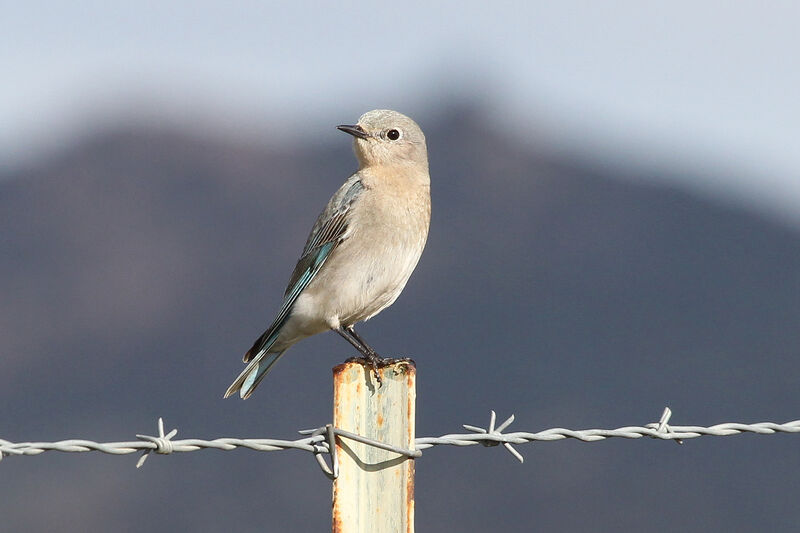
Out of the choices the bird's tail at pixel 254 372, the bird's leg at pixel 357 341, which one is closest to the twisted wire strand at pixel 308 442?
the bird's leg at pixel 357 341

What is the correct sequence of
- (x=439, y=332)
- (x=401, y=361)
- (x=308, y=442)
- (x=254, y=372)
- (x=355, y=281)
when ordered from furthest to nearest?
(x=439, y=332) → (x=254, y=372) → (x=355, y=281) → (x=401, y=361) → (x=308, y=442)

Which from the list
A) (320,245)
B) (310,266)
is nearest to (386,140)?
(320,245)

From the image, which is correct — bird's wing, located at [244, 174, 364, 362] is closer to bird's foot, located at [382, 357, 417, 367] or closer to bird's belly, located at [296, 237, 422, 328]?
bird's belly, located at [296, 237, 422, 328]

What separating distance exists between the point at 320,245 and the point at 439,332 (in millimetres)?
74853

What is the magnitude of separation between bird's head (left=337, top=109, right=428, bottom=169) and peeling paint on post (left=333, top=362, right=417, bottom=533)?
339cm

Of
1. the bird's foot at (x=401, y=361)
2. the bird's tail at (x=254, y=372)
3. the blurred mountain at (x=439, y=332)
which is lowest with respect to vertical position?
the bird's foot at (x=401, y=361)

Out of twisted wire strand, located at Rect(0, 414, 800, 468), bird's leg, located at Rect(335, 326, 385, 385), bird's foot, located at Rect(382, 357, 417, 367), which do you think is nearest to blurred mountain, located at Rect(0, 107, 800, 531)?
bird's leg, located at Rect(335, 326, 385, 385)

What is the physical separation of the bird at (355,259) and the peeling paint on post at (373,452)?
2634 mm

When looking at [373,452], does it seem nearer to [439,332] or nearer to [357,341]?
[357,341]

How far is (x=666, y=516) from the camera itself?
72375 millimetres

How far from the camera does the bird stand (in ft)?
25.6

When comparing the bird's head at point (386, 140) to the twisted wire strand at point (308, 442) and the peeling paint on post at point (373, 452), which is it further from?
the peeling paint on post at point (373, 452)

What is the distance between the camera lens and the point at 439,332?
271 ft

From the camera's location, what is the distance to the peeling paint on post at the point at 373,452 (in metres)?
4.92
